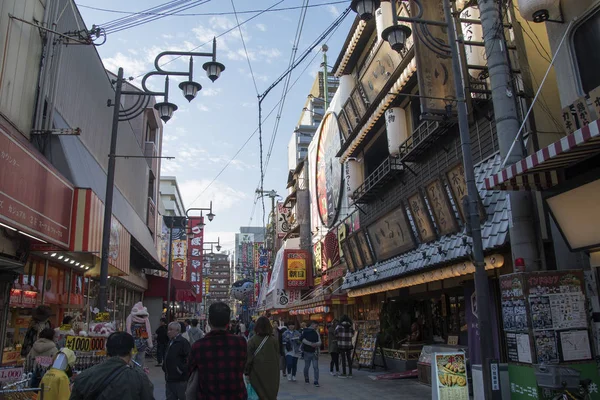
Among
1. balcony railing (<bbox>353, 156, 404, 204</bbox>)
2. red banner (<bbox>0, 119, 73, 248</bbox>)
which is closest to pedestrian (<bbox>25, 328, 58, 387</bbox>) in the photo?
red banner (<bbox>0, 119, 73, 248</bbox>)

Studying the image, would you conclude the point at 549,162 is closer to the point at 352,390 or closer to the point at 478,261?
the point at 478,261

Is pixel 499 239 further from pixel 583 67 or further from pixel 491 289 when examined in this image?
pixel 583 67

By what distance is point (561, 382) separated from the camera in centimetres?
644

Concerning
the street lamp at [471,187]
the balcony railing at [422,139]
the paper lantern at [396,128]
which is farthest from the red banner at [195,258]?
the street lamp at [471,187]

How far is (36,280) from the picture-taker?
471 inches

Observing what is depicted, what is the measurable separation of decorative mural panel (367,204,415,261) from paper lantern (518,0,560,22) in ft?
22.4

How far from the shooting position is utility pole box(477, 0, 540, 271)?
26.2 ft

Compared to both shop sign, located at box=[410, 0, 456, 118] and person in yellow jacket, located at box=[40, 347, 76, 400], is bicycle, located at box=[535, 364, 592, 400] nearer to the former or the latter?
person in yellow jacket, located at box=[40, 347, 76, 400]

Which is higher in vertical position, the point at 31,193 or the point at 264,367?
the point at 31,193

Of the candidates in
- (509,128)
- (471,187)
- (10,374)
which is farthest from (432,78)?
(10,374)

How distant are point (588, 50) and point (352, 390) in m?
9.05

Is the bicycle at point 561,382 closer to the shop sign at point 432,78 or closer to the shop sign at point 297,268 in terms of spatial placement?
the shop sign at point 432,78

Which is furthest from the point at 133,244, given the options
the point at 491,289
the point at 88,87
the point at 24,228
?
the point at 491,289

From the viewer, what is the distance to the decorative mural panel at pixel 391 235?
14641 mm
